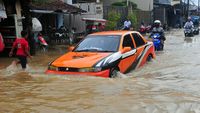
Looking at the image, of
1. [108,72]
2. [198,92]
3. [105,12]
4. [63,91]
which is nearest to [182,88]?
[198,92]

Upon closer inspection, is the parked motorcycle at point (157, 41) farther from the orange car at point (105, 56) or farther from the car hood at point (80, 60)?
the car hood at point (80, 60)

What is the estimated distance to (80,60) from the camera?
10828 millimetres

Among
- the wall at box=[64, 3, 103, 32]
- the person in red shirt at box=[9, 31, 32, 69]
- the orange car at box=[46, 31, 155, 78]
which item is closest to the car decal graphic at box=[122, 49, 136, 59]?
the orange car at box=[46, 31, 155, 78]

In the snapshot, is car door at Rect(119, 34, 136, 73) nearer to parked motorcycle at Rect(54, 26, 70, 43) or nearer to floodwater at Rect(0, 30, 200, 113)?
floodwater at Rect(0, 30, 200, 113)

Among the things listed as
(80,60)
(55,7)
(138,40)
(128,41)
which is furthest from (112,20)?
(80,60)

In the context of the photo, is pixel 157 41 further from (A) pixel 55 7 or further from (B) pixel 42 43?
(A) pixel 55 7

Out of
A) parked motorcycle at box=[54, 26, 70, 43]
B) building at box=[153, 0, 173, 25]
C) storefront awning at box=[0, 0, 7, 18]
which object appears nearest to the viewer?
storefront awning at box=[0, 0, 7, 18]

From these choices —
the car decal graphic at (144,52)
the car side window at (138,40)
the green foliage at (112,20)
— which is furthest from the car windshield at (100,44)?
the green foliage at (112,20)

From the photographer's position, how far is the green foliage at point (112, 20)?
2973 centimetres

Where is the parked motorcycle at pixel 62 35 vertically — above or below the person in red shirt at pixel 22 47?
below

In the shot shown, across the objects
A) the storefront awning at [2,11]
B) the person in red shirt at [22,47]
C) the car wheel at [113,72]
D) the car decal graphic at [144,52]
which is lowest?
the car wheel at [113,72]

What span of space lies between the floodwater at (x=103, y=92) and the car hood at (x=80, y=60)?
343mm

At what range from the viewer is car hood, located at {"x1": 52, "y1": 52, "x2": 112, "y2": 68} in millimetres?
10594

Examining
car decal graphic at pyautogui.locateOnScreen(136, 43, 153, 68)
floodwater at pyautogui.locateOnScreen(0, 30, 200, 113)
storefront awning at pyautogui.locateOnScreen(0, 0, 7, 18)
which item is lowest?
floodwater at pyautogui.locateOnScreen(0, 30, 200, 113)
